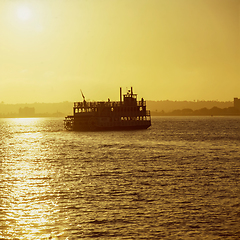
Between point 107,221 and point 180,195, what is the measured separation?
9.01m

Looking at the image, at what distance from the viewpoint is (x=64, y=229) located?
2216cm

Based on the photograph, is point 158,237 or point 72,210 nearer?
point 158,237

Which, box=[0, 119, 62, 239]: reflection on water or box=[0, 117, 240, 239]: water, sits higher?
box=[0, 119, 62, 239]: reflection on water

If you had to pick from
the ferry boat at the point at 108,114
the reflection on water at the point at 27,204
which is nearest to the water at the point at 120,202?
the reflection on water at the point at 27,204

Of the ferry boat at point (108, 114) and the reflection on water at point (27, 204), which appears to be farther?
the ferry boat at point (108, 114)

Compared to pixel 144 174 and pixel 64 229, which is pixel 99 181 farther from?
pixel 64 229

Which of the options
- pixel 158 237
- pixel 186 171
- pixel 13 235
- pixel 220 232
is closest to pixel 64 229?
pixel 13 235

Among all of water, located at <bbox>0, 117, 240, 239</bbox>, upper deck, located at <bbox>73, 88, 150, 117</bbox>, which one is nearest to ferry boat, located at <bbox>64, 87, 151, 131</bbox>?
upper deck, located at <bbox>73, 88, 150, 117</bbox>

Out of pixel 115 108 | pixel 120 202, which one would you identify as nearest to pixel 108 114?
pixel 115 108

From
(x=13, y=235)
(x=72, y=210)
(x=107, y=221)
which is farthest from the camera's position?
(x=72, y=210)

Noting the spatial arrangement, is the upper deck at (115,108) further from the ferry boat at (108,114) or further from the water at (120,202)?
the water at (120,202)

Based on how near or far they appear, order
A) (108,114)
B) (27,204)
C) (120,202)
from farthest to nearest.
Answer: (108,114), (120,202), (27,204)

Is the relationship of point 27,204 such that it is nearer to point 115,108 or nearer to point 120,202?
point 120,202

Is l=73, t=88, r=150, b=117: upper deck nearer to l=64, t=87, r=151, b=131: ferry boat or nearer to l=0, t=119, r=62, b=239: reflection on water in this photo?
l=64, t=87, r=151, b=131: ferry boat
